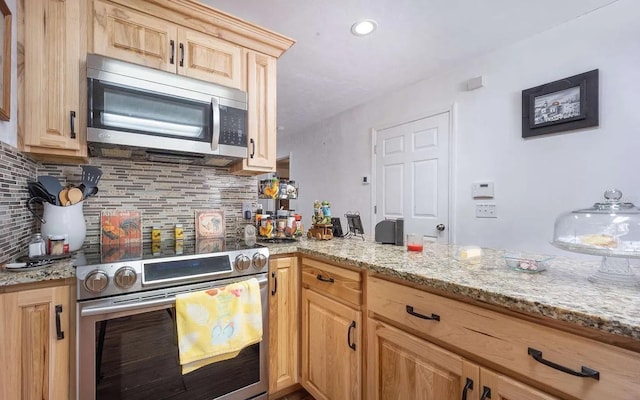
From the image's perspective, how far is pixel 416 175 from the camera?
2973mm

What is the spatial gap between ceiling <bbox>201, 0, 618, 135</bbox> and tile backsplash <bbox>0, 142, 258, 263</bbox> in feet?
3.68

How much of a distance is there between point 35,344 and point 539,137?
3.06 meters

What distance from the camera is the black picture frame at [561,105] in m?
1.86

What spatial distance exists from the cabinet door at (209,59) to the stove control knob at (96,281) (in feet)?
3.60

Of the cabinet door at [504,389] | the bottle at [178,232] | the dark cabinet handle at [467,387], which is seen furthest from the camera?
the bottle at [178,232]

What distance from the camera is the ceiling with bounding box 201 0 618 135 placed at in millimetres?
Result: 1795

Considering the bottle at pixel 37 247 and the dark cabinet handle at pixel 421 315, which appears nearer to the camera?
the dark cabinet handle at pixel 421 315

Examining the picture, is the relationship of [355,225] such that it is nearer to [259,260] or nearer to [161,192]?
[259,260]

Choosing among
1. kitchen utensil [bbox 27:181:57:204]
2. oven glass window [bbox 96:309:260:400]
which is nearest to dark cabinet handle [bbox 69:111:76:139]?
kitchen utensil [bbox 27:181:57:204]

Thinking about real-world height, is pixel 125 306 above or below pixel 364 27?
below

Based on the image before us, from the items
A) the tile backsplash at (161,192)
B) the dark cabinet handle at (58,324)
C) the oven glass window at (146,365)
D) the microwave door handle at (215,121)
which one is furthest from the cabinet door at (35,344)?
the microwave door handle at (215,121)

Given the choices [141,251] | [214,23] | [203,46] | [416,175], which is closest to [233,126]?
[203,46]

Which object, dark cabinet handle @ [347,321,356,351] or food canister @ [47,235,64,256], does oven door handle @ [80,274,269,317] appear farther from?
dark cabinet handle @ [347,321,356,351]

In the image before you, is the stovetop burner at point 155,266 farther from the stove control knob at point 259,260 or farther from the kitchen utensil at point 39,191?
the kitchen utensil at point 39,191
